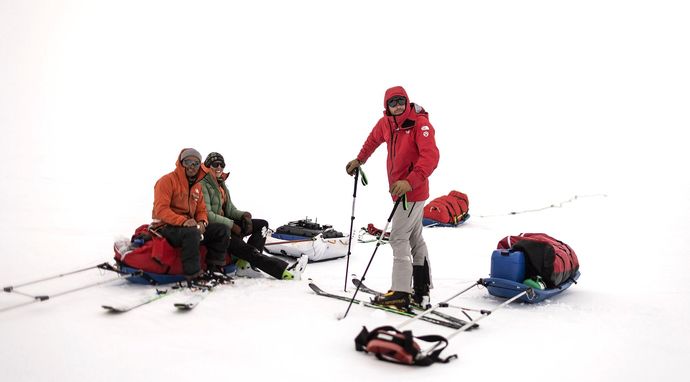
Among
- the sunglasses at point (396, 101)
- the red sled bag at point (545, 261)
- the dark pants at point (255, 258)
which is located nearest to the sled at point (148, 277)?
the dark pants at point (255, 258)

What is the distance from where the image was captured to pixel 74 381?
3.23 meters

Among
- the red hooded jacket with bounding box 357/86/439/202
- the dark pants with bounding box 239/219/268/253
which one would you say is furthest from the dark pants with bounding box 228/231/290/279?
the red hooded jacket with bounding box 357/86/439/202

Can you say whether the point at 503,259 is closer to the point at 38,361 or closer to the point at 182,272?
the point at 182,272

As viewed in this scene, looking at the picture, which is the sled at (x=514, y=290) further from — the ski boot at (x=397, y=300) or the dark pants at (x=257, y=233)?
the dark pants at (x=257, y=233)

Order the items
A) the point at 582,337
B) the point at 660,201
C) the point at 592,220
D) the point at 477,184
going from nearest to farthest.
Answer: the point at 582,337 → the point at 592,220 → the point at 660,201 → the point at 477,184

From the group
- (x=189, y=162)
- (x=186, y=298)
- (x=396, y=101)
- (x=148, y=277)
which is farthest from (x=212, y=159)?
(x=396, y=101)

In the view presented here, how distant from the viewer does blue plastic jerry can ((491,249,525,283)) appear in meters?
5.30

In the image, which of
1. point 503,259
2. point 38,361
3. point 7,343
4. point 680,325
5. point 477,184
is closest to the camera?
point 38,361

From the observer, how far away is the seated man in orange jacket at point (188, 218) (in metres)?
5.33

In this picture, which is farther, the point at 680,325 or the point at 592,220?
the point at 592,220

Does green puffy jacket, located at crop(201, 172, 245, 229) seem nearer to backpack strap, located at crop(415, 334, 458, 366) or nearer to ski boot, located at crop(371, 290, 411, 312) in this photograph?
ski boot, located at crop(371, 290, 411, 312)

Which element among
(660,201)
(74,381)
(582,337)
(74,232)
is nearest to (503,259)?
(582,337)

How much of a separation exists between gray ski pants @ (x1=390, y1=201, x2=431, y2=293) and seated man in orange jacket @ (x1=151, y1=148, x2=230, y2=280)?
1.80 meters

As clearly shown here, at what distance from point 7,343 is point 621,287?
223 inches
